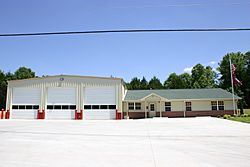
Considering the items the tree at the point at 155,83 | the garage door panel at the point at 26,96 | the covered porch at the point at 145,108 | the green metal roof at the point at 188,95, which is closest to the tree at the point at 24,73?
the tree at the point at 155,83

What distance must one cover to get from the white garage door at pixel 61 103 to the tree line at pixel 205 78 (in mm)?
27317

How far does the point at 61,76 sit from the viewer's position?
3334cm

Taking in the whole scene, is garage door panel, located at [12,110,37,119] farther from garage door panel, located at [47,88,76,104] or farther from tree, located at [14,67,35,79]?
tree, located at [14,67,35,79]

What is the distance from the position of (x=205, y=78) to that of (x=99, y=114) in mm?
43449

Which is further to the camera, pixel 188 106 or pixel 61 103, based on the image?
pixel 188 106

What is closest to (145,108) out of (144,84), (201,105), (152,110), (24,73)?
(152,110)

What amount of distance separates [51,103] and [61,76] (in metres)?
4.14

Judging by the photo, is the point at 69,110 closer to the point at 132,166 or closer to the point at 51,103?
the point at 51,103

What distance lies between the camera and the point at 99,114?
3209 cm

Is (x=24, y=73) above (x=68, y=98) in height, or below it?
above

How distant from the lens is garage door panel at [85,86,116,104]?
3222 cm

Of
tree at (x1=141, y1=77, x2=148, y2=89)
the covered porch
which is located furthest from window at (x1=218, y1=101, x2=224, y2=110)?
tree at (x1=141, y1=77, x2=148, y2=89)

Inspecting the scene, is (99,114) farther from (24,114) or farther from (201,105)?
Answer: (201,105)

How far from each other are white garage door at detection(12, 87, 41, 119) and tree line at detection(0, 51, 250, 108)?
77.1ft
